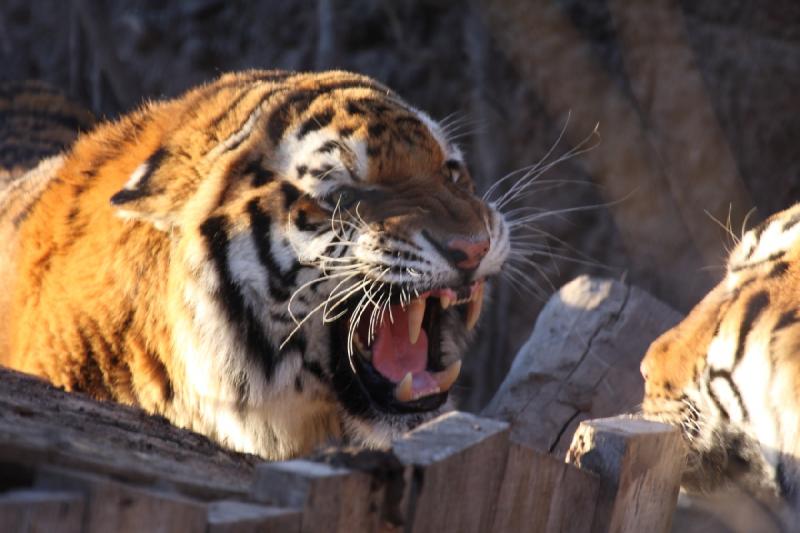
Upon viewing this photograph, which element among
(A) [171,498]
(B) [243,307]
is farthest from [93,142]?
(A) [171,498]

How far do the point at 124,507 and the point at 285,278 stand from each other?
1.35 metres

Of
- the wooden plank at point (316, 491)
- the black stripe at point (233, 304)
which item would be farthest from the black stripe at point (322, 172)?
the wooden plank at point (316, 491)

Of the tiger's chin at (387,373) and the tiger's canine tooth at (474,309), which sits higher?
the tiger's canine tooth at (474,309)

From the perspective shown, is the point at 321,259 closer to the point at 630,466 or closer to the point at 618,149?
the point at 630,466

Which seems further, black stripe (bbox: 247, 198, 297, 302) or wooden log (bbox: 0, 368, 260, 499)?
black stripe (bbox: 247, 198, 297, 302)

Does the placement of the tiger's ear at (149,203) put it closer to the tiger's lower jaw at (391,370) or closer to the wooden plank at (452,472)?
the tiger's lower jaw at (391,370)

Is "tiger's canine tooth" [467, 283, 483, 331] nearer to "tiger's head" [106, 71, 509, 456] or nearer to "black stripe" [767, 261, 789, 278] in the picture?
"tiger's head" [106, 71, 509, 456]

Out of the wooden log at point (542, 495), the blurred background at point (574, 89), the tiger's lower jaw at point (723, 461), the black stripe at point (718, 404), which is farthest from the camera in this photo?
the blurred background at point (574, 89)

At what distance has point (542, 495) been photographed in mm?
1453

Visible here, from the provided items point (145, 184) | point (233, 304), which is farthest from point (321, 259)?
point (145, 184)

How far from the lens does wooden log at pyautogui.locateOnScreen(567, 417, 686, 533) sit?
1.55 m

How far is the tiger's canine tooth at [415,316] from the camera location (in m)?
2.40

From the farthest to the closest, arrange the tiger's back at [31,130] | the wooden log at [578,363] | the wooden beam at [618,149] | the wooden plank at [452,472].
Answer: the wooden beam at [618,149] < the tiger's back at [31,130] < the wooden log at [578,363] < the wooden plank at [452,472]

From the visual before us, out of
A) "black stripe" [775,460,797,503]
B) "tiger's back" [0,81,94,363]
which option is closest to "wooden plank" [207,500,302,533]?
"black stripe" [775,460,797,503]
